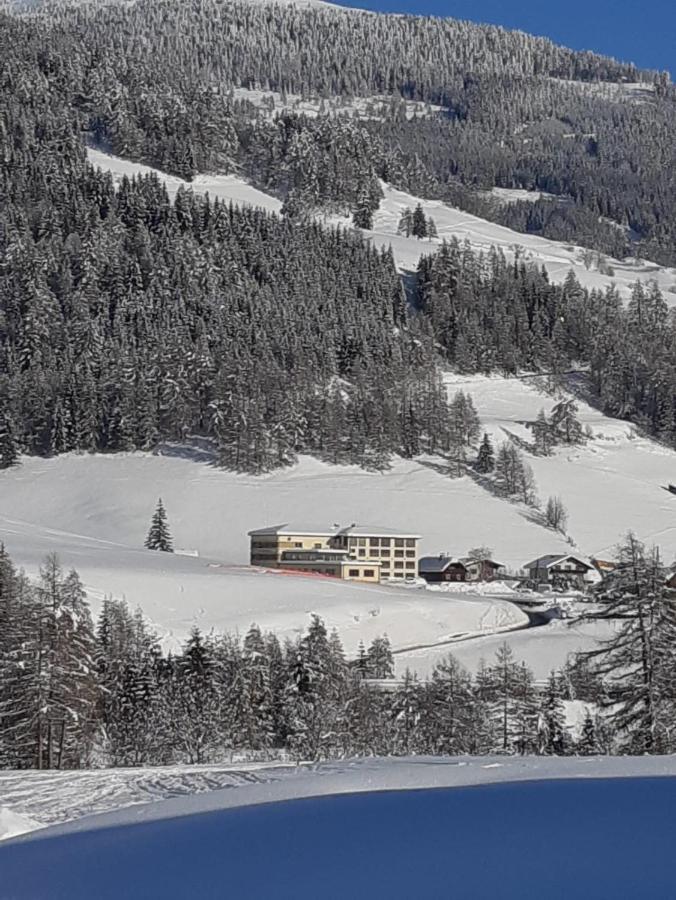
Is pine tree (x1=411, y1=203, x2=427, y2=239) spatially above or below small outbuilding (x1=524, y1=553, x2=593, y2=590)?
above

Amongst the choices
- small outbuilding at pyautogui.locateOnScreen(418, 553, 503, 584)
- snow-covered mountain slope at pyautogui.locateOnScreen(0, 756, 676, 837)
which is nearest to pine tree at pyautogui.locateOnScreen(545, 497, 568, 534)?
small outbuilding at pyautogui.locateOnScreen(418, 553, 503, 584)

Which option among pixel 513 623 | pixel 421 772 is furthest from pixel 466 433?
pixel 421 772

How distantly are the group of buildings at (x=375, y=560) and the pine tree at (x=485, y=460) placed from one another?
17.2m

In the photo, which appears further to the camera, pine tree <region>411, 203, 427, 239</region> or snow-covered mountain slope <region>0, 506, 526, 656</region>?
pine tree <region>411, 203, 427, 239</region>

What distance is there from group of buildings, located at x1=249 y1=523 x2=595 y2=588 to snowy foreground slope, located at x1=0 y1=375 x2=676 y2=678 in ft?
8.62

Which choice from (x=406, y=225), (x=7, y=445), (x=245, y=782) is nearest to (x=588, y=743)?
(x=245, y=782)

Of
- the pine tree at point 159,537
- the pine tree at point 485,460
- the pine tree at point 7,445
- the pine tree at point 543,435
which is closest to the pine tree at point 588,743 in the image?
the pine tree at point 159,537

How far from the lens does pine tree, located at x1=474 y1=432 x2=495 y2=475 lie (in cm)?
9769

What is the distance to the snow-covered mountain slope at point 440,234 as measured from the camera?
160 metres

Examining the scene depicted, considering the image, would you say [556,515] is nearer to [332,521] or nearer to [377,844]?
[332,521]

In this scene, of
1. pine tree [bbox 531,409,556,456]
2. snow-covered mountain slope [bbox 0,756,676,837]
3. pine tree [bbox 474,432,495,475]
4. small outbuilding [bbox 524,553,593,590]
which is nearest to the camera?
snow-covered mountain slope [bbox 0,756,676,837]

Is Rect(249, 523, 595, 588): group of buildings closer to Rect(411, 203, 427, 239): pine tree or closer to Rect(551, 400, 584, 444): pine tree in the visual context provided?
Rect(551, 400, 584, 444): pine tree

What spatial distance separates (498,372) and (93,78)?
89855 mm

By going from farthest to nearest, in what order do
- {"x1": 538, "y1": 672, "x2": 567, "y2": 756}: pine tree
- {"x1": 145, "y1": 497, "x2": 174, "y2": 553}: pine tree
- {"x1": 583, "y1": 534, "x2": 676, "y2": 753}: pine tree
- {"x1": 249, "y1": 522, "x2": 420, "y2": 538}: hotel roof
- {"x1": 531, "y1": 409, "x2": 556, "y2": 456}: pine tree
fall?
1. {"x1": 531, "y1": 409, "x2": 556, "y2": 456}: pine tree
2. {"x1": 249, "y1": 522, "x2": 420, "y2": 538}: hotel roof
3. {"x1": 145, "y1": 497, "x2": 174, "y2": 553}: pine tree
4. {"x1": 538, "y1": 672, "x2": 567, "y2": 756}: pine tree
5. {"x1": 583, "y1": 534, "x2": 676, "y2": 753}: pine tree
